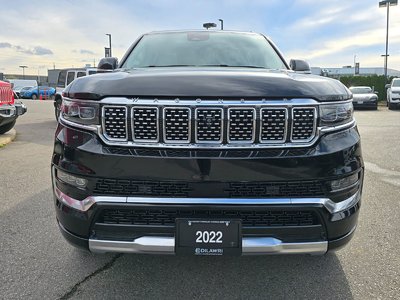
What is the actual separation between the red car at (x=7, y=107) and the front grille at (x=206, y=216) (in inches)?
291

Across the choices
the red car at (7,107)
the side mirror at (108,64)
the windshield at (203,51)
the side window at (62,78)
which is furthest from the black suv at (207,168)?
the side window at (62,78)

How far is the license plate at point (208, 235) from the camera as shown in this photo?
2.16 meters

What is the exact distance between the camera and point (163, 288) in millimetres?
2602

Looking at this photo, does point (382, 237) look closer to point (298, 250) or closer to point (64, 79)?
point (298, 250)

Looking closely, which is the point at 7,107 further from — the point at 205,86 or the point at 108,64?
the point at 205,86

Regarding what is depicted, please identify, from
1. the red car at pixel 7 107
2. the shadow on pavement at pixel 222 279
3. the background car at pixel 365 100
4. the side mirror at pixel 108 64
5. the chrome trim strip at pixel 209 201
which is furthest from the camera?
the background car at pixel 365 100

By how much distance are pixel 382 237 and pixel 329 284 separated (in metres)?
1.09

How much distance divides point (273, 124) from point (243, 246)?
0.72 meters

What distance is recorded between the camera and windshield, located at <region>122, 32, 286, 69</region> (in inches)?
137

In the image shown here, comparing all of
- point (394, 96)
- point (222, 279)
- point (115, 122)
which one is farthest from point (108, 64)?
point (394, 96)

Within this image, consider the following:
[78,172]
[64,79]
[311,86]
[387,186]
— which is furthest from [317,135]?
[64,79]

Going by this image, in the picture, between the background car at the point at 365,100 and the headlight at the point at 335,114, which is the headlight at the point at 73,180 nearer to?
the headlight at the point at 335,114

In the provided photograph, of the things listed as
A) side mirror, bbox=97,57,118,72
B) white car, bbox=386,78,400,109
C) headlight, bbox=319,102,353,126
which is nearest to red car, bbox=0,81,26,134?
side mirror, bbox=97,57,118,72

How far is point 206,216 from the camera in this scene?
2.19 m
